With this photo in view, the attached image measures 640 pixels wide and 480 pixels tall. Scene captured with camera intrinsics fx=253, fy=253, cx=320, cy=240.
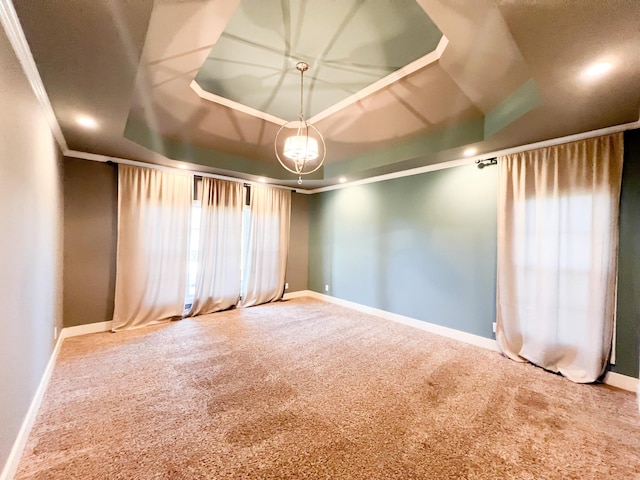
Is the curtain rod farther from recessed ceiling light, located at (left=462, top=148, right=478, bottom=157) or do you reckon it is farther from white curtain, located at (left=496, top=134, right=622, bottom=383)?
white curtain, located at (left=496, top=134, right=622, bottom=383)

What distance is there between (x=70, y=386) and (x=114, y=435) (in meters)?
0.99

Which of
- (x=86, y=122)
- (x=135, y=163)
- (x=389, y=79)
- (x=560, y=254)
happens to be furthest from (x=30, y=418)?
(x=560, y=254)

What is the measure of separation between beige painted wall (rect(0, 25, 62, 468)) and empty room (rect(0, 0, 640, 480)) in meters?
0.03

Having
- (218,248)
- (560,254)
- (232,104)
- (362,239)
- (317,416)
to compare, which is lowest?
(317,416)

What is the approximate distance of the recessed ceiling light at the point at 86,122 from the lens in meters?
2.43

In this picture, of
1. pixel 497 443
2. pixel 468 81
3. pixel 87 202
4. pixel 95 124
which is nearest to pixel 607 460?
pixel 497 443

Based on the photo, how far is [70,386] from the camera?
227 cm

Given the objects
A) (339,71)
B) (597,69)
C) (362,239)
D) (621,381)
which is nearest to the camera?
(597,69)

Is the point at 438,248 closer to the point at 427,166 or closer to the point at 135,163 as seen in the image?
the point at 427,166

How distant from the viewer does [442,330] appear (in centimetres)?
370

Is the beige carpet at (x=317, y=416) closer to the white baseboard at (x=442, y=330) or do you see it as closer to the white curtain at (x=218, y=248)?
the white baseboard at (x=442, y=330)

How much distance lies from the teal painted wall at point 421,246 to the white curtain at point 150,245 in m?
2.85

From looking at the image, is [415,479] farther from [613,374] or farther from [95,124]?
[95,124]

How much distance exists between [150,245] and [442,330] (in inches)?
180
